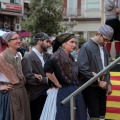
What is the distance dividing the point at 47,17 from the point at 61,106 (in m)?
20.9

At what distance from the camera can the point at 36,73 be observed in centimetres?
522

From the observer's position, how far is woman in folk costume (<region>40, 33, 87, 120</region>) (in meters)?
4.43

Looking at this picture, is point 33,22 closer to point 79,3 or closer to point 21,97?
point 79,3

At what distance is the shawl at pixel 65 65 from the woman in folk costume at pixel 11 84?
62 centimetres

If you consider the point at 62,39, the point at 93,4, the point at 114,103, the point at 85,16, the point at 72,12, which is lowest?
the point at 114,103

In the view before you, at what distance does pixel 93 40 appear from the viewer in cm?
477

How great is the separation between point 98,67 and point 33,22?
809 inches

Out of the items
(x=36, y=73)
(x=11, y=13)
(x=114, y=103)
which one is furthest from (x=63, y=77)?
(x=11, y=13)

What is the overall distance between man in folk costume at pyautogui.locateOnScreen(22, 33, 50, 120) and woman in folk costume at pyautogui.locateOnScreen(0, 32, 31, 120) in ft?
0.79

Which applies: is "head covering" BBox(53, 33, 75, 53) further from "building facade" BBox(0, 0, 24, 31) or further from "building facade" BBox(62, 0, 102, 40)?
"building facade" BBox(62, 0, 102, 40)

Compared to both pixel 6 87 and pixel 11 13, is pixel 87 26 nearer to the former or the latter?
pixel 11 13

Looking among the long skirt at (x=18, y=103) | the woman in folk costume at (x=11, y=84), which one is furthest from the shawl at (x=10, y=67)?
the long skirt at (x=18, y=103)

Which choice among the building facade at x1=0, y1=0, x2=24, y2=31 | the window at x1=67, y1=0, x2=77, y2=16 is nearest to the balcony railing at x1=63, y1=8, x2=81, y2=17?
the window at x1=67, y1=0, x2=77, y2=16

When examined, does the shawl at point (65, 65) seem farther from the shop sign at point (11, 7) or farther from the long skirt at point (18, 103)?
the shop sign at point (11, 7)
